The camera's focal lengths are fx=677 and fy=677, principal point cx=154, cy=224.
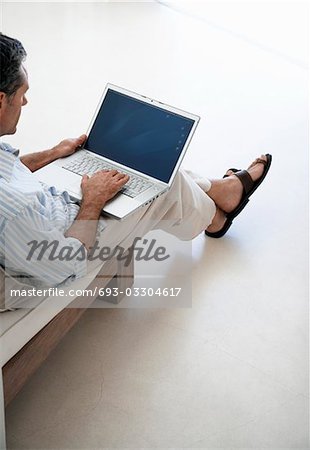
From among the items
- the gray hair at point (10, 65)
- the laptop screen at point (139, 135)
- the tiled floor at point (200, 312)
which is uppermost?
the gray hair at point (10, 65)

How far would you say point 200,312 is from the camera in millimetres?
2225

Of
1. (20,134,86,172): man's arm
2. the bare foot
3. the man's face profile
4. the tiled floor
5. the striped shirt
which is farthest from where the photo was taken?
the bare foot

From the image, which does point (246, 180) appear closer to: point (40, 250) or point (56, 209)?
point (56, 209)

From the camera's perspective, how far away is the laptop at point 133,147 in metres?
1.96

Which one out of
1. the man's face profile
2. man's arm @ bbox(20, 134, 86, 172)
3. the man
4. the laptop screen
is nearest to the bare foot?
the man

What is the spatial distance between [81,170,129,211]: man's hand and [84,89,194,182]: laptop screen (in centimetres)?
13

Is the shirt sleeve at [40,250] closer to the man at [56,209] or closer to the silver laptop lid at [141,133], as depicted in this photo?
the man at [56,209]

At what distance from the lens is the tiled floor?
1827 mm

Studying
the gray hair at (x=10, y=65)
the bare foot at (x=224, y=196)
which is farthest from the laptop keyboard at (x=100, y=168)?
the bare foot at (x=224, y=196)

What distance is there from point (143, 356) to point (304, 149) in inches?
65.4

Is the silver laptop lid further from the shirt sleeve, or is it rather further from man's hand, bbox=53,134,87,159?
the shirt sleeve

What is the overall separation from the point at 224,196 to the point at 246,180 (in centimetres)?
13

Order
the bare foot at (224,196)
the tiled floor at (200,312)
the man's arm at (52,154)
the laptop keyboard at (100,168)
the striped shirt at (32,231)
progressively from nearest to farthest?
the striped shirt at (32,231) < the tiled floor at (200,312) < the laptop keyboard at (100,168) < the man's arm at (52,154) < the bare foot at (224,196)

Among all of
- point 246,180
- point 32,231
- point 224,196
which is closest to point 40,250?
point 32,231
